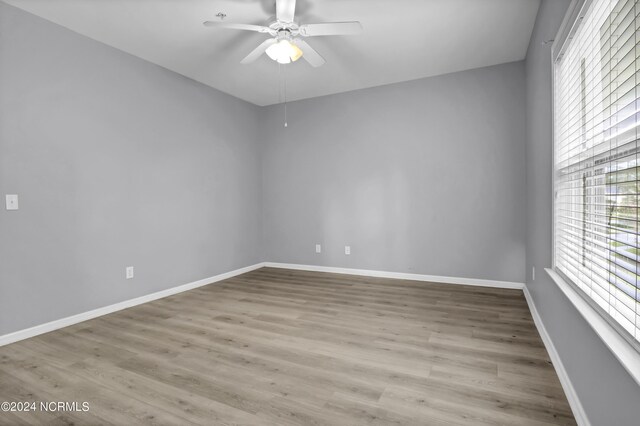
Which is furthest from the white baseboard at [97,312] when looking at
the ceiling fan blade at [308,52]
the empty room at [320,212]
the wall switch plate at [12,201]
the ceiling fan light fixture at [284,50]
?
the ceiling fan blade at [308,52]

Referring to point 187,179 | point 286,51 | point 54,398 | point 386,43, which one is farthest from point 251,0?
point 54,398

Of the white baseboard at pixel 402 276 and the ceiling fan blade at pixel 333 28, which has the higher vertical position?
the ceiling fan blade at pixel 333 28

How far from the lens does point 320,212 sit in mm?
5129

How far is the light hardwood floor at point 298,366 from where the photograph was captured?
170 cm

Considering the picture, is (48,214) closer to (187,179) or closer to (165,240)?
(165,240)

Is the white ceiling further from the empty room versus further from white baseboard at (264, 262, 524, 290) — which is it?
white baseboard at (264, 262, 524, 290)

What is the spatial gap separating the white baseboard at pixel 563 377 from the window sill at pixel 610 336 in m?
0.46

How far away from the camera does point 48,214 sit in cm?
286

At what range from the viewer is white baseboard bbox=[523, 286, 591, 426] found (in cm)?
153

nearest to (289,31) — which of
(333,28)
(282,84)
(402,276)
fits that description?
(333,28)

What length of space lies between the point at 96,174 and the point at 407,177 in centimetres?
362

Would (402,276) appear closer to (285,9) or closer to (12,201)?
(285,9)

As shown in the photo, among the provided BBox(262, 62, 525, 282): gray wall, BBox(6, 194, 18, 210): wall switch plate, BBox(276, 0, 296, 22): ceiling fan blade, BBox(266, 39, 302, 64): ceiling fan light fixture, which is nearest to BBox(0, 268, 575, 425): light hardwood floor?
BBox(262, 62, 525, 282): gray wall

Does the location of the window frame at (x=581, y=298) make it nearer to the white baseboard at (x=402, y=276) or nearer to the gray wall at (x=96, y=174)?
the white baseboard at (x=402, y=276)
